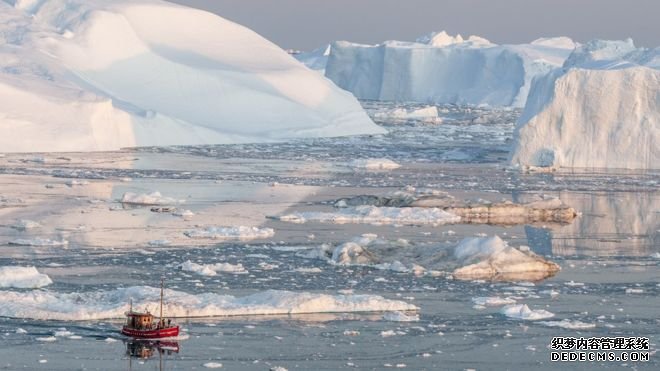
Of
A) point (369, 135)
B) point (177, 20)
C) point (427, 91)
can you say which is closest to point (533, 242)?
point (369, 135)

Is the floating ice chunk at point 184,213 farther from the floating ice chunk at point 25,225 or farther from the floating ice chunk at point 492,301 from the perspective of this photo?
the floating ice chunk at point 492,301

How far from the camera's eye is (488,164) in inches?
1179

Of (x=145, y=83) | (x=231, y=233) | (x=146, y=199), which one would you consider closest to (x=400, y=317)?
(x=231, y=233)

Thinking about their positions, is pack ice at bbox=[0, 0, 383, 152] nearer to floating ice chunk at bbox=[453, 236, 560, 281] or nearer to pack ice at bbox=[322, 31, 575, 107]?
pack ice at bbox=[322, 31, 575, 107]

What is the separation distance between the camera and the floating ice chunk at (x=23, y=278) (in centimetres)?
1288

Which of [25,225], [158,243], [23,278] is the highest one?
[25,225]

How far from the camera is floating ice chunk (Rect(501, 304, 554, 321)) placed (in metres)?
12.1

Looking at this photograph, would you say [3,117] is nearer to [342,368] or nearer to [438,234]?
[438,234]

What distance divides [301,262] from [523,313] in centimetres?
344

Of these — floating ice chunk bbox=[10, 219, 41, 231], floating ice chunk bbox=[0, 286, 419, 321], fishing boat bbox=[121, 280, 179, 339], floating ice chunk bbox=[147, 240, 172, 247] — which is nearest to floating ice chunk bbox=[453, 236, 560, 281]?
floating ice chunk bbox=[0, 286, 419, 321]

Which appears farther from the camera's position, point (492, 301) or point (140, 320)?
point (492, 301)

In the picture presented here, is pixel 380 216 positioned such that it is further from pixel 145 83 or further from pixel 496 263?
pixel 145 83

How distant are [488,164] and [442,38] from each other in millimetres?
45662

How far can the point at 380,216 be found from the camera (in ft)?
62.6
